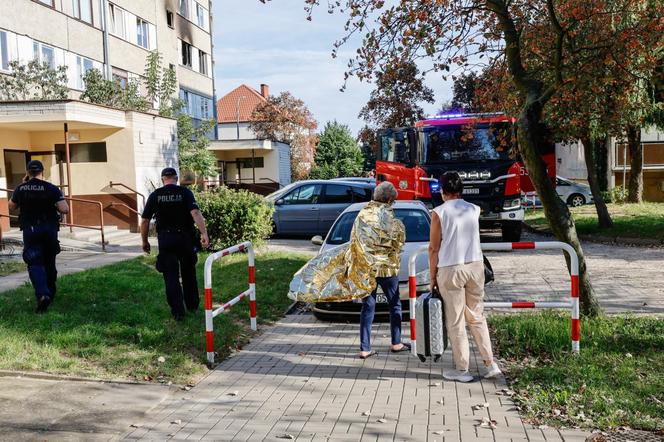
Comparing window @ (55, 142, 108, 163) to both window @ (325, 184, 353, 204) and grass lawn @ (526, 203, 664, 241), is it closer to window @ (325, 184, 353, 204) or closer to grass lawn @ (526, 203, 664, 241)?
window @ (325, 184, 353, 204)

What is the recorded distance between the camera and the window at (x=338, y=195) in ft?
60.2

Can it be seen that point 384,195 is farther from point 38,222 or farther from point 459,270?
point 38,222

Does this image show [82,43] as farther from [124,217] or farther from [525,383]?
[525,383]

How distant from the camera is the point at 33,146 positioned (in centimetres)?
2033

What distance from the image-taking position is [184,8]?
36.0 meters

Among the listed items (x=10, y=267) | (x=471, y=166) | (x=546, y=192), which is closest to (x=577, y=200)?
(x=471, y=166)

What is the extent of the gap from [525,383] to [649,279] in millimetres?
6688

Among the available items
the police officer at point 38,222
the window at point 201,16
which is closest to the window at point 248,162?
the window at point 201,16

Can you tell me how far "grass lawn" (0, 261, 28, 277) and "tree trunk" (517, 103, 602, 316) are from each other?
9.19m

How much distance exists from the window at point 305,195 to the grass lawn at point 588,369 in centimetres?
1087

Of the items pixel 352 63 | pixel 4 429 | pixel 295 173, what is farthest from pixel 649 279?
A: pixel 295 173

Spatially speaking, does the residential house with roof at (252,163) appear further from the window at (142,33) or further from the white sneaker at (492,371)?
the white sneaker at (492,371)

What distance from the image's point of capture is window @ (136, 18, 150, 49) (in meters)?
30.2

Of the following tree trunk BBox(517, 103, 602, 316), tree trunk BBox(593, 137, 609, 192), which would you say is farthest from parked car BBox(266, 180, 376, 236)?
tree trunk BBox(593, 137, 609, 192)
